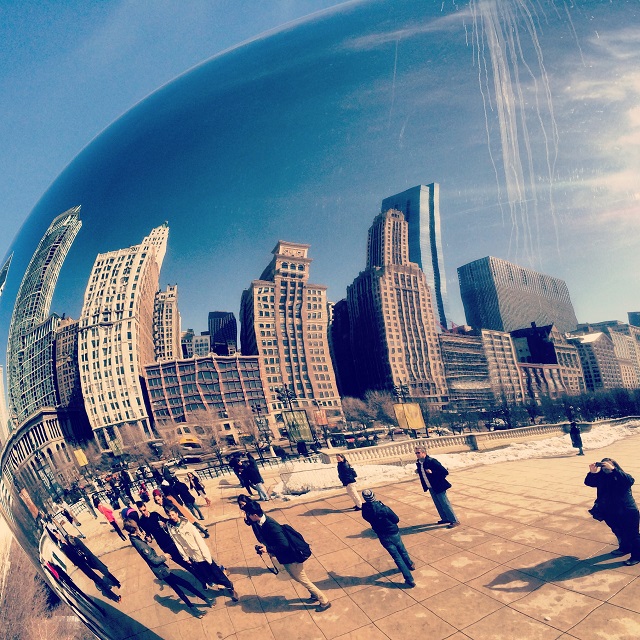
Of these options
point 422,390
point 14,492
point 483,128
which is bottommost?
point 14,492

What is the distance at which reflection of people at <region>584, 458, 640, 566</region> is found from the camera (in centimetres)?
209

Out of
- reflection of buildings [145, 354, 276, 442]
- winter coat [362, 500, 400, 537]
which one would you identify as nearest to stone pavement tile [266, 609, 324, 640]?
winter coat [362, 500, 400, 537]

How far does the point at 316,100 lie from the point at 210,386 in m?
2.46

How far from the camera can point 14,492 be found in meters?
3.87

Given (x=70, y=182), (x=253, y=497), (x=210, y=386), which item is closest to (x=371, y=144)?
(x=210, y=386)

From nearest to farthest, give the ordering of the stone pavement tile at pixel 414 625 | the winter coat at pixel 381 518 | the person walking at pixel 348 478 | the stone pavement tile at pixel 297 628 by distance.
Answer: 1. the stone pavement tile at pixel 414 625
2. the stone pavement tile at pixel 297 628
3. the winter coat at pixel 381 518
4. the person walking at pixel 348 478

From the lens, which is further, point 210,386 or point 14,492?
point 14,492

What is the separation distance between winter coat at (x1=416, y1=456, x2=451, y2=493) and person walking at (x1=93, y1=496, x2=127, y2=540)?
7.29 feet

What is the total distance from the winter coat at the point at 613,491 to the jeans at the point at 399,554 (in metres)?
1.18

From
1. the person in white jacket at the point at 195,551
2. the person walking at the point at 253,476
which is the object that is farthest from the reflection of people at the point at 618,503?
the person in white jacket at the point at 195,551

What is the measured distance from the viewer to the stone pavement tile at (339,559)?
8.01 ft

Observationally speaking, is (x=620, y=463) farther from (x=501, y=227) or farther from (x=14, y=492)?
(x=14, y=492)

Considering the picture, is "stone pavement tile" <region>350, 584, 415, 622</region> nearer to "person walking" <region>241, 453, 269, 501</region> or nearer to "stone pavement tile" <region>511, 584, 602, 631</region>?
"stone pavement tile" <region>511, 584, 602, 631</region>

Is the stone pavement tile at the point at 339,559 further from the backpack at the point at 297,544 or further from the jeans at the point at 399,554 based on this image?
the jeans at the point at 399,554
